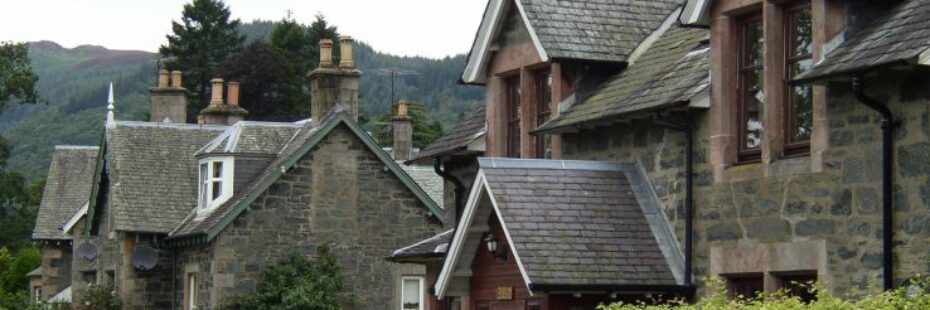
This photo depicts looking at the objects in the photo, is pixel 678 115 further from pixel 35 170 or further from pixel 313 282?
pixel 35 170

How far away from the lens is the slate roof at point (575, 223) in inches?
830

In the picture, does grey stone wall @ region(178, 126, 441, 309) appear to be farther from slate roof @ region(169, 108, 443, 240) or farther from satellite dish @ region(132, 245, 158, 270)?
satellite dish @ region(132, 245, 158, 270)

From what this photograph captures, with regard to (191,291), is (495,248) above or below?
above

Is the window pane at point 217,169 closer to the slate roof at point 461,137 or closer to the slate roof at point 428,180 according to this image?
the slate roof at point 428,180

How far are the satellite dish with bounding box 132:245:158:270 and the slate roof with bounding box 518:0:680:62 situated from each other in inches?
786

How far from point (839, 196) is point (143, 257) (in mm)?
26324

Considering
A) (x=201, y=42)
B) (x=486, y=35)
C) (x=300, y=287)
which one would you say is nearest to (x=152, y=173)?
(x=300, y=287)

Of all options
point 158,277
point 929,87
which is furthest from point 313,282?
point 929,87

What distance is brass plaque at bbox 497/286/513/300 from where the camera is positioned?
22906mm

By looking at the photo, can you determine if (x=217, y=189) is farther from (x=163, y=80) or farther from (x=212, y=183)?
(x=163, y=80)

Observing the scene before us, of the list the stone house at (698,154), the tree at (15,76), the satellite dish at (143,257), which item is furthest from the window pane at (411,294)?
the tree at (15,76)

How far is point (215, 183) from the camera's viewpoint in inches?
1662

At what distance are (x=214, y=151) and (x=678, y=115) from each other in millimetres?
22139

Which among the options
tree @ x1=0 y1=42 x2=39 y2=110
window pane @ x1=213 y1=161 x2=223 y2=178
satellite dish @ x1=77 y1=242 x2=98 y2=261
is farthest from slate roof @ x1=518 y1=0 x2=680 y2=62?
tree @ x1=0 y1=42 x2=39 y2=110
